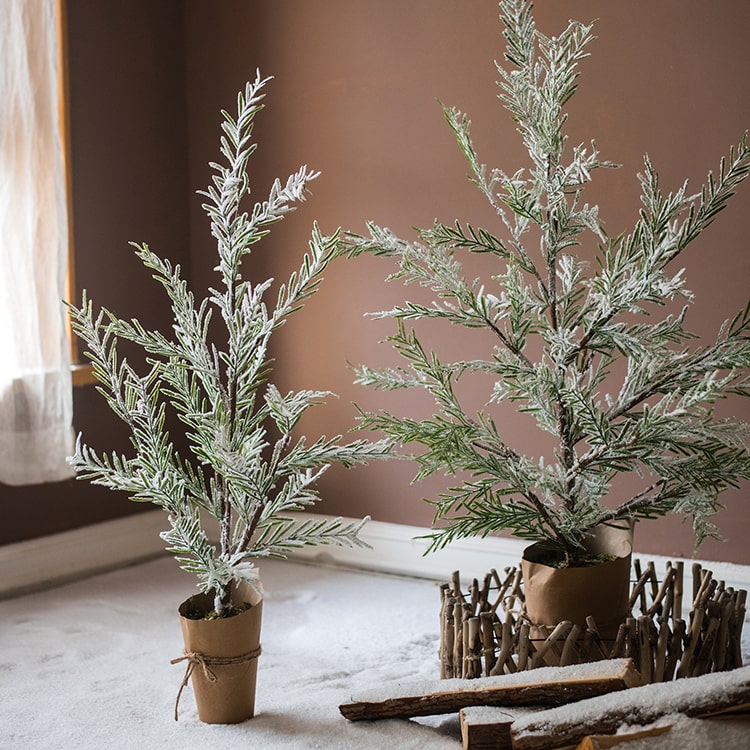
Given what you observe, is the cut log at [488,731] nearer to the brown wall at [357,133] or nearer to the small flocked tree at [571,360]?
the small flocked tree at [571,360]

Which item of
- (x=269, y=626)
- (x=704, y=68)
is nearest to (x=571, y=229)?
(x=704, y=68)

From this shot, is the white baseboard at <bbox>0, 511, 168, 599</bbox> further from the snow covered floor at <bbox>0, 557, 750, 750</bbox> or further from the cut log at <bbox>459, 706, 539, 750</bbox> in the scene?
the cut log at <bbox>459, 706, 539, 750</bbox>

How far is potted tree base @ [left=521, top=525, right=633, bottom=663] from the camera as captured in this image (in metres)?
1.70

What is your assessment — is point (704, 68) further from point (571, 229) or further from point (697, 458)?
point (697, 458)

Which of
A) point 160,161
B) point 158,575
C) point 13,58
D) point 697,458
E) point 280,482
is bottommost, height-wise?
point 158,575

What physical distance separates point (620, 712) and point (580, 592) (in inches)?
10.7

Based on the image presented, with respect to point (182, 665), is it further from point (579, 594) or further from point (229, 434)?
point (579, 594)

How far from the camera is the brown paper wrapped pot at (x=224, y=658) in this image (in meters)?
1.76

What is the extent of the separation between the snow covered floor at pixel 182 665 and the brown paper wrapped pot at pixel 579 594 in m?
0.27

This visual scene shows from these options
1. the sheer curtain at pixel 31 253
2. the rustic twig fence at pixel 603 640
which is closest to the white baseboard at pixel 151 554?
the sheer curtain at pixel 31 253

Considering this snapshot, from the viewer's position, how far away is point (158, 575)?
9.87ft

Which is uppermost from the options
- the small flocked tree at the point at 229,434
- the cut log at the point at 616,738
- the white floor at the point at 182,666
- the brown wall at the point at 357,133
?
the brown wall at the point at 357,133

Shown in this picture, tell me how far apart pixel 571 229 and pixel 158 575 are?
5.95ft

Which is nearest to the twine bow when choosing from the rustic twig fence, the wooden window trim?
the rustic twig fence
